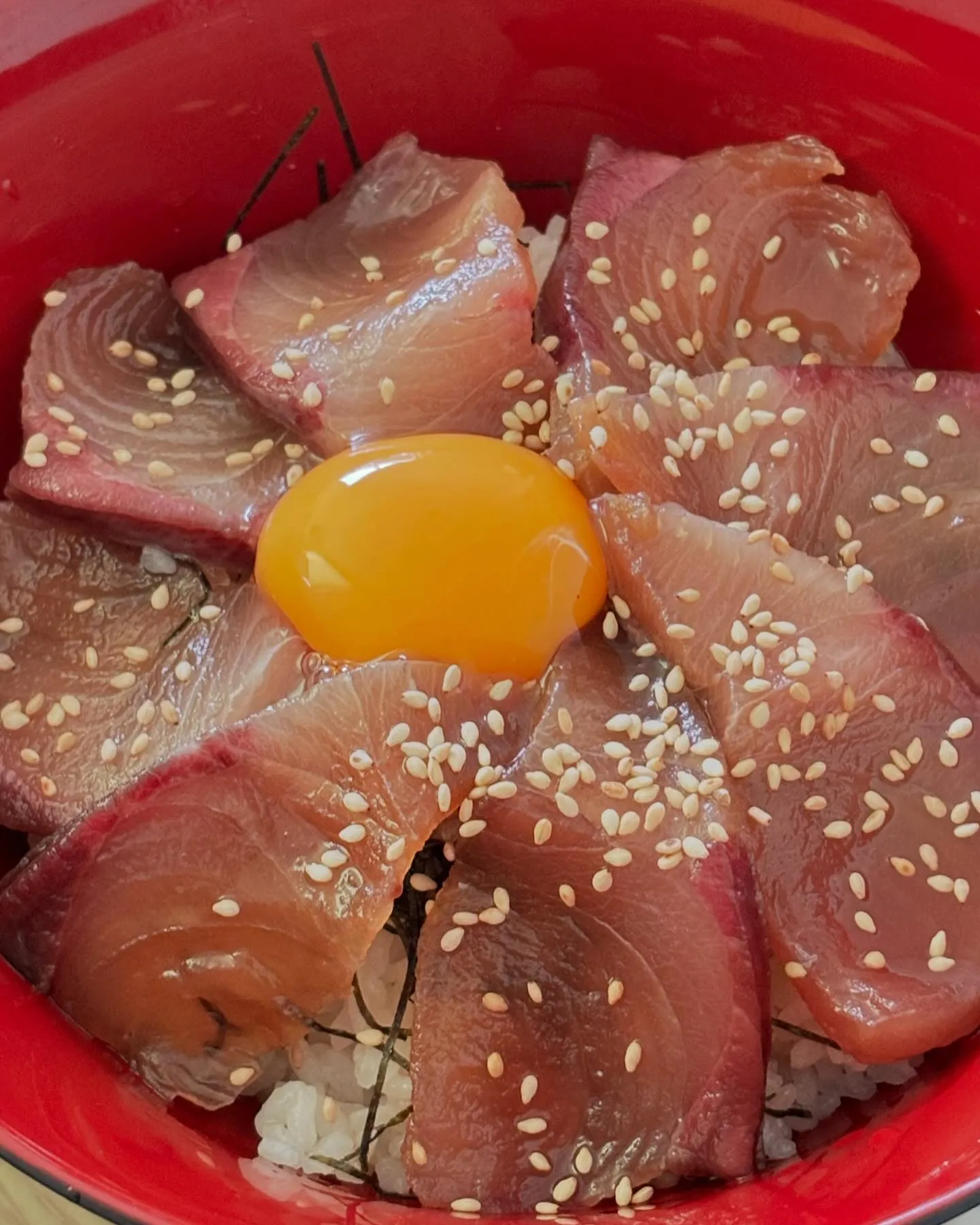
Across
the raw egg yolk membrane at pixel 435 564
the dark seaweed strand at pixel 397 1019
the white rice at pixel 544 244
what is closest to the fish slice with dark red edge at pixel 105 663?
the raw egg yolk membrane at pixel 435 564

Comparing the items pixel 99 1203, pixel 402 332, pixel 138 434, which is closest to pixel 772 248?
pixel 402 332

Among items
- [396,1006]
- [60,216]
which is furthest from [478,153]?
[396,1006]

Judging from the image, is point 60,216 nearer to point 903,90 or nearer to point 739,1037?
point 903,90

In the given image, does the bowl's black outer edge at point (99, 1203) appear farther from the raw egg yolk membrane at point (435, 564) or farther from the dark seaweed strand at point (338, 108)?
the dark seaweed strand at point (338, 108)

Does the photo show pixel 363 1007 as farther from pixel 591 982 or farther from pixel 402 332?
pixel 402 332

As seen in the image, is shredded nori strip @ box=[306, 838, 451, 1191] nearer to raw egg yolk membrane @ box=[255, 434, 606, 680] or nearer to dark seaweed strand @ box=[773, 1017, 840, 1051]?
raw egg yolk membrane @ box=[255, 434, 606, 680]

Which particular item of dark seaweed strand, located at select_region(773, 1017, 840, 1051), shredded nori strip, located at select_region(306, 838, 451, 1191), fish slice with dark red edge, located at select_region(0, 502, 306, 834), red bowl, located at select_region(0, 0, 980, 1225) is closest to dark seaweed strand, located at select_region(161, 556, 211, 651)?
fish slice with dark red edge, located at select_region(0, 502, 306, 834)
